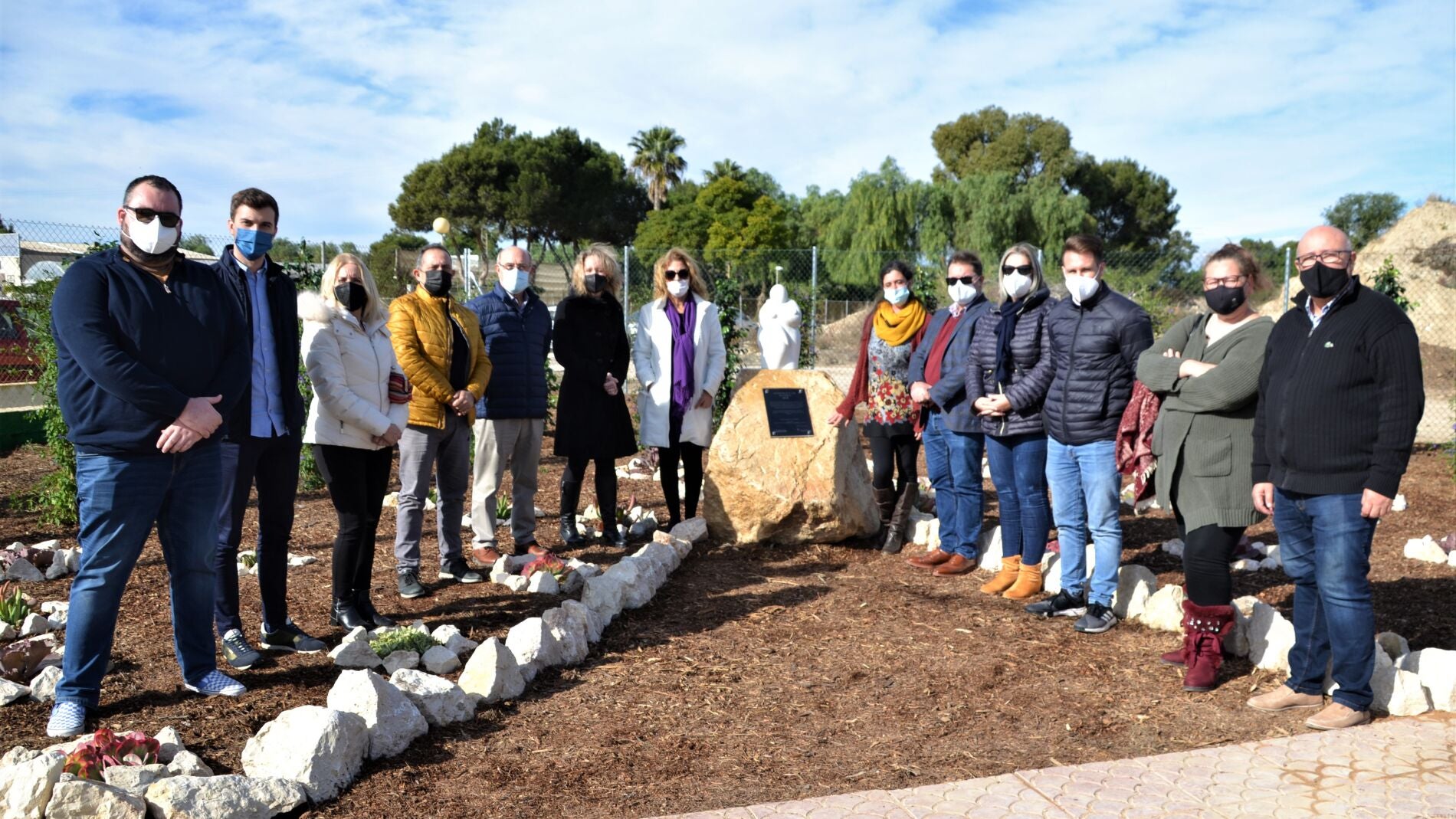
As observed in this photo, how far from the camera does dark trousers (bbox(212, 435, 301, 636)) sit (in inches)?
170

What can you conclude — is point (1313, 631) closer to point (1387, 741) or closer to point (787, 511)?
point (1387, 741)

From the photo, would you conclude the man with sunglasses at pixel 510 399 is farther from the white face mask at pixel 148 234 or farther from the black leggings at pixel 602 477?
the white face mask at pixel 148 234

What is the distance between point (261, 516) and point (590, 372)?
2.46m

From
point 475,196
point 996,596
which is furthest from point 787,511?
point 475,196

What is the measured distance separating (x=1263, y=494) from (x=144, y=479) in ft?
13.8

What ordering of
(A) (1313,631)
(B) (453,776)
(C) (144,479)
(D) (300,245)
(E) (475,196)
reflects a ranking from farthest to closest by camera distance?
1. (E) (475,196)
2. (D) (300,245)
3. (A) (1313,631)
4. (C) (144,479)
5. (B) (453,776)

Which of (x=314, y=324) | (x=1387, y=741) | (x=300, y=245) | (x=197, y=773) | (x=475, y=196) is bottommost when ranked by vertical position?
(x=1387, y=741)

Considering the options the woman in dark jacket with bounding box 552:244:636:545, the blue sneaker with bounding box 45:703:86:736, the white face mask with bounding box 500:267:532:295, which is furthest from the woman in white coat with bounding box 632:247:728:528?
the blue sneaker with bounding box 45:703:86:736

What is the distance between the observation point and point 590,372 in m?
6.62

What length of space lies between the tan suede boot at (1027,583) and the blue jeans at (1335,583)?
1711mm

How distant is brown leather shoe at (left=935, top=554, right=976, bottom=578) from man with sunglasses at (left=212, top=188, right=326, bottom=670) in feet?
11.5

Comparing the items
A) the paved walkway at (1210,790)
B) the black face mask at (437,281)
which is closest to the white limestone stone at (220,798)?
the paved walkway at (1210,790)

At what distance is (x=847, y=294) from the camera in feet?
90.2

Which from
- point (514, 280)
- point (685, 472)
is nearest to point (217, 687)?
point (514, 280)
